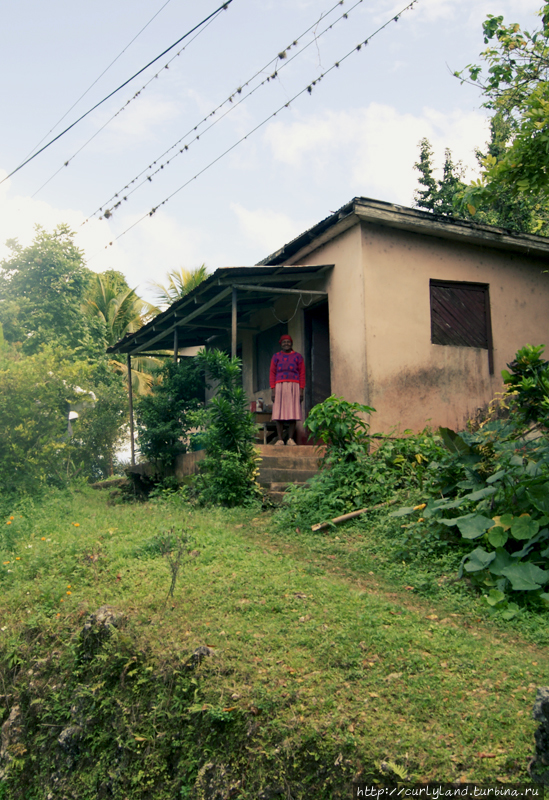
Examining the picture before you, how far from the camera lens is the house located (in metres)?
9.24

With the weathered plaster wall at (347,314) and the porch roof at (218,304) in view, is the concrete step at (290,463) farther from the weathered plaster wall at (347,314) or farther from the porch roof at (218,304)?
the porch roof at (218,304)

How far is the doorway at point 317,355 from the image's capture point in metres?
11.1

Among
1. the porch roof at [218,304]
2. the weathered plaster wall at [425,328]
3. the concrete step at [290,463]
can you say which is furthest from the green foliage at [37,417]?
the weathered plaster wall at [425,328]

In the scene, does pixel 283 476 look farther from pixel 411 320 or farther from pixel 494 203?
pixel 494 203

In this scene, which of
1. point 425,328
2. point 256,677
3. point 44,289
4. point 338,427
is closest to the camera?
point 256,677

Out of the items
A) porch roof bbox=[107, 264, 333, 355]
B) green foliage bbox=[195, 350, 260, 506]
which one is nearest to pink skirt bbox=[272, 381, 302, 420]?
green foliage bbox=[195, 350, 260, 506]

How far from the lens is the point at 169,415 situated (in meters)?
11.4

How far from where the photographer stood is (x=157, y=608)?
460 centimetres

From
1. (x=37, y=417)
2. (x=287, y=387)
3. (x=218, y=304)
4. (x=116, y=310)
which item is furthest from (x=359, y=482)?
(x=116, y=310)

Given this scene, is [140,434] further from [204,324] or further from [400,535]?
[400,535]

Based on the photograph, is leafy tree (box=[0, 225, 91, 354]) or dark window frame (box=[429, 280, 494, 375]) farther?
leafy tree (box=[0, 225, 91, 354])

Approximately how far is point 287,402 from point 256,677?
635 centimetres

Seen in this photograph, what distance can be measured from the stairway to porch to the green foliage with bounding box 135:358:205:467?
252 centimetres

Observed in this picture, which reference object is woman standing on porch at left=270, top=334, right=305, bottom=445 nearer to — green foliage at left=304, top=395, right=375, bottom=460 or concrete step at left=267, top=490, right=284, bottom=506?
concrete step at left=267, top=490, right=284, bottom=506
